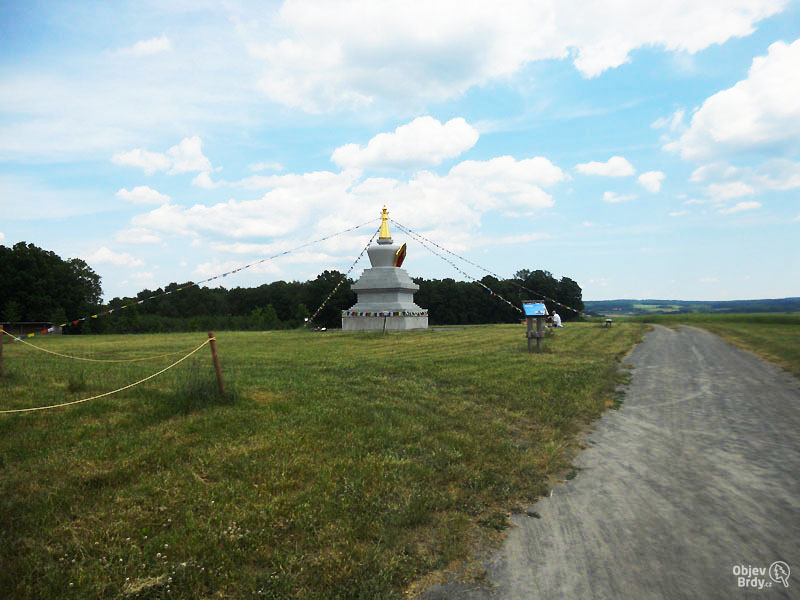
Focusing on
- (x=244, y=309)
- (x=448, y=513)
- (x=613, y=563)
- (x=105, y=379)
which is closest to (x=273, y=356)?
(x=105, y=379)

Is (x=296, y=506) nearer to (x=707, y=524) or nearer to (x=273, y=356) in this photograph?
(x=707, y=524)

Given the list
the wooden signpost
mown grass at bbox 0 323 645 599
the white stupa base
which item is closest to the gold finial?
the white stupa base

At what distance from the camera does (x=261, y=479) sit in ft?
18.8

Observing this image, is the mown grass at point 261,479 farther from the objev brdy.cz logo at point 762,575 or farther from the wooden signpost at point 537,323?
the wooden signpost at point 537,323

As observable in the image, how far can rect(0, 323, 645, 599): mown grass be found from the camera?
4.12 m

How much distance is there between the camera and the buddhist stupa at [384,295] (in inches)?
1265

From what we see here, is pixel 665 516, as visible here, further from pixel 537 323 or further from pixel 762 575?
pixel 537 323

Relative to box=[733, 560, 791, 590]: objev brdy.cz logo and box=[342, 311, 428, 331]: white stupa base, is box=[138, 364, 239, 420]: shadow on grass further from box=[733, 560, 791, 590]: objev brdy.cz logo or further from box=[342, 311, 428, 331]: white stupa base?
box=[342, 311, 428, 331]: white stupa base

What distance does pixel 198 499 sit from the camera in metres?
5.23

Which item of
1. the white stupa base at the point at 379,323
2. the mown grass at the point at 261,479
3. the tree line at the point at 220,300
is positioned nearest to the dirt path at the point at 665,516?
the mown grass at the point at 261,479

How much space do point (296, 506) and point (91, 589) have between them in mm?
1893

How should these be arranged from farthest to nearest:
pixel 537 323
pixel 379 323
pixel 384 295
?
pixel 384 295 < pixel 379 323 < pixel 537 323

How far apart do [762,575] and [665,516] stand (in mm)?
1080

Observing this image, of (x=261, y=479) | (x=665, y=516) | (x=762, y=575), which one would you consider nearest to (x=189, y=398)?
(x=261, y=479)
